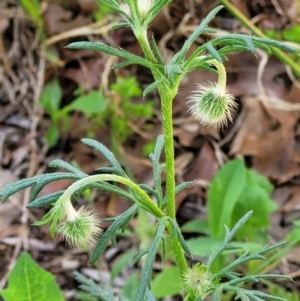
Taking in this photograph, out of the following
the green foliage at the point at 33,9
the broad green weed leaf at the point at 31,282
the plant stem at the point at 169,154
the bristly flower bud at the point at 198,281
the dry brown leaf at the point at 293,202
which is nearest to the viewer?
the plant stem at the point at 169,154

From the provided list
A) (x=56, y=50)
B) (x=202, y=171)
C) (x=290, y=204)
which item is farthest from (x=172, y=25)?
(x=290, y=204)

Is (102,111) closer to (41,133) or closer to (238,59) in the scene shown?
(41,133)

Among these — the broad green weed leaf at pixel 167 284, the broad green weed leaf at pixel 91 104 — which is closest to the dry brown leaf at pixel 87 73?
the broad green weed leaf at pixel 91 104

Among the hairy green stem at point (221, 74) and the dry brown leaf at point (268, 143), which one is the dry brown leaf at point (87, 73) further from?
the hairy green stem at point (221, 74)

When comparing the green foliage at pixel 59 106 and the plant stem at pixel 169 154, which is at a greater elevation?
the plant stem at pixel 169 154

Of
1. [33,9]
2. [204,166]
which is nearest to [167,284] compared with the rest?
[204,166]
